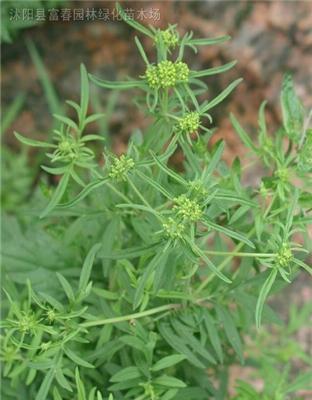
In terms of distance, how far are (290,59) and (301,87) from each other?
0.40 ft

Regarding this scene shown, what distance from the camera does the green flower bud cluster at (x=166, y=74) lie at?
146 cm

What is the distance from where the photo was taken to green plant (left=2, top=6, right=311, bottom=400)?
1.42 m

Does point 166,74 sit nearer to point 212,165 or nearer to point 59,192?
point 212,165

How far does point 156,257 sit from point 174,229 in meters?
0.08

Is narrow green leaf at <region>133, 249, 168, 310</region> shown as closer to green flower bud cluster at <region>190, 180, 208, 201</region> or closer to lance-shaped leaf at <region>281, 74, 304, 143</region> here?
green flower bud cluster at <region>190, 180, 208, 201</region>

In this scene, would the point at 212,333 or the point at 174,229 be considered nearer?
the point at 174,229

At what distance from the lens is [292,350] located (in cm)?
223

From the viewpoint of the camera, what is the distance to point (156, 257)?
1.40 metres

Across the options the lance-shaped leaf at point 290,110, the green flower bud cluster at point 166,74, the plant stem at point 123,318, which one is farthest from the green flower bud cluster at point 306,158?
the plant stem at point 123,318

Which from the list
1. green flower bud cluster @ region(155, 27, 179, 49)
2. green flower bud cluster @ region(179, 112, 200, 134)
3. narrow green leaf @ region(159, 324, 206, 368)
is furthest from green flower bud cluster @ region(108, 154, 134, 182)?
narrow green leaf @ region(159, 324, 206, 368)

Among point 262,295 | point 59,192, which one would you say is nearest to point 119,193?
point 59,192

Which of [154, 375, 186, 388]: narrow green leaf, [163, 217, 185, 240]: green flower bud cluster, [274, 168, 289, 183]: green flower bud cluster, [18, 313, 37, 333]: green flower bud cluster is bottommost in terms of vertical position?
[154, 375, 186, 388]: narrow green leaf

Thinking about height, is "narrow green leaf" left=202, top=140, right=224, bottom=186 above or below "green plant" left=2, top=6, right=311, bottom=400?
above

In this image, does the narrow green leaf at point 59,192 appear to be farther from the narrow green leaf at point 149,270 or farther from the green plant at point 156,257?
the narrow green leaf at point 149,270
